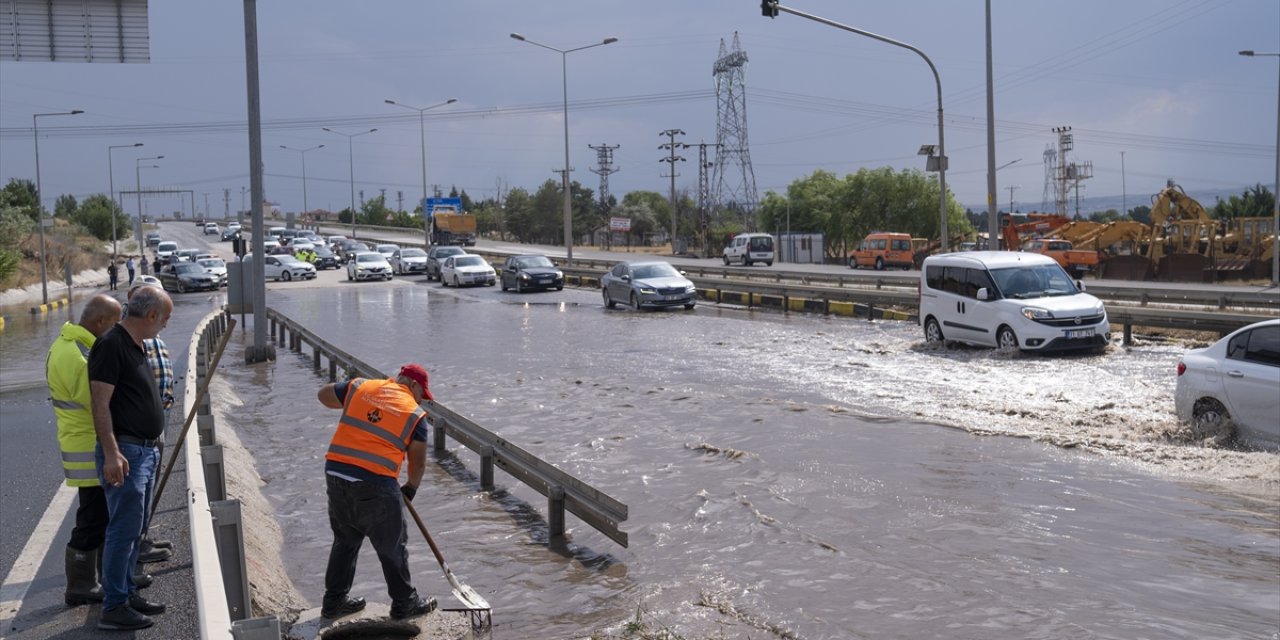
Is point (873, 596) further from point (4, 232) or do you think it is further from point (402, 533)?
point (4, 232)

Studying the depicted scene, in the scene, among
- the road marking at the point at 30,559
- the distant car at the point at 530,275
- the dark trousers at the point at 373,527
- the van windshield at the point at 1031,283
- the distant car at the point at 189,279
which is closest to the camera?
the dark trousers at the point at 373,527

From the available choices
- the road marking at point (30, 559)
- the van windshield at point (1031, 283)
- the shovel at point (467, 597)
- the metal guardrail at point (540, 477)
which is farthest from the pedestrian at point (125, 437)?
the van windshield at point (1031, 283)

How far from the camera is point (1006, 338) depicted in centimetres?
1848

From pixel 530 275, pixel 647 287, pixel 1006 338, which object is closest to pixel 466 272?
pixel 530 275

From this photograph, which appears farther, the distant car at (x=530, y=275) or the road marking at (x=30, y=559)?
the distant car at (x=530, y=275)

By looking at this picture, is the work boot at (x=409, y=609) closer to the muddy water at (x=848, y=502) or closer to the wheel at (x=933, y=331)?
the muddy water at (x=848, y=502)

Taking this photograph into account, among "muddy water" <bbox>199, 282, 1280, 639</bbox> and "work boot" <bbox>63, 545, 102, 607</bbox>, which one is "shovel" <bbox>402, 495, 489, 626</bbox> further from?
"work boot" <bbox>63, 545, 102, 607</bbox>

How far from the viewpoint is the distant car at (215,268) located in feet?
173

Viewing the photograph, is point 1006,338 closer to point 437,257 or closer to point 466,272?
point 466,272

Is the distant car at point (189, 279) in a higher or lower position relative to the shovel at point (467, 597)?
higher

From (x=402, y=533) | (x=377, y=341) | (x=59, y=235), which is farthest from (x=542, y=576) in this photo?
(x=59, y=235)

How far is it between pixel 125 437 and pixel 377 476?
4.47 ft

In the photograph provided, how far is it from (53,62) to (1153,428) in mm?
17386

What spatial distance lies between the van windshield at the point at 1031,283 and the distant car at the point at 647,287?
13.4m
